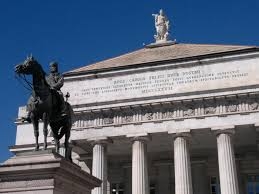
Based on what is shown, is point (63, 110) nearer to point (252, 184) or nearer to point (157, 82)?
point (157, 82)

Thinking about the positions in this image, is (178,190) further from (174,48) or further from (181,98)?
(174,48)

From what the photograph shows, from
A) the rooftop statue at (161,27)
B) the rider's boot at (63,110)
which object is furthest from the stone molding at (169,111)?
the rider's boot at (63,110)

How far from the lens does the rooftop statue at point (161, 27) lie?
1437 inches

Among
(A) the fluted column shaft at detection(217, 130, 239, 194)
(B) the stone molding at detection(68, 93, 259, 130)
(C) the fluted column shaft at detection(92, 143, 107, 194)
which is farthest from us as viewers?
(C) the fluted column shaft at detection(92, 143, 107, 194)

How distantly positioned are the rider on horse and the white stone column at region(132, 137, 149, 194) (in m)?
18.0

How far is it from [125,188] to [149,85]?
792 centimetres

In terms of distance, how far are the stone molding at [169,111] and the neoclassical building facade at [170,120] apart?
6 cm

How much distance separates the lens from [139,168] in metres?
27.8

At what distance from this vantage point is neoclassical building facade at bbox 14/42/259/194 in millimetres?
27391

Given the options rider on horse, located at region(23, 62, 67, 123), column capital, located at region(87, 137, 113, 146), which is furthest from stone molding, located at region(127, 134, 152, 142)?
rider on horse, located at region(23, 62, 67, 123)

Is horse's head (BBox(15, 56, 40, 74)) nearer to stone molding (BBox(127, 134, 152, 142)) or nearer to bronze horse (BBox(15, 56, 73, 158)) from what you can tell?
bronze horse (BBox(15, 56, 73, 158))

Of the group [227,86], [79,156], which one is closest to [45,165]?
[227,86]

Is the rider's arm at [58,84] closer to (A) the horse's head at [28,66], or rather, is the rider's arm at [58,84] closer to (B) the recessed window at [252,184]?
(A) the horse's head at [28,66]

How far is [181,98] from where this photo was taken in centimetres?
2850
